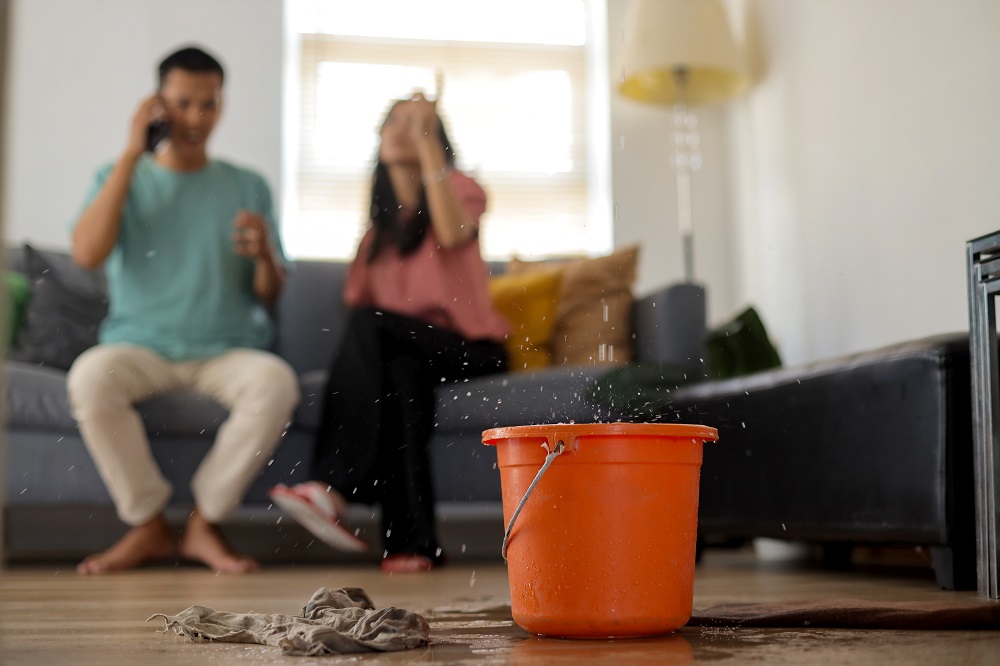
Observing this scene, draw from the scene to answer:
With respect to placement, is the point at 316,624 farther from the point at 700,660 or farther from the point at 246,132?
the point at 246,132

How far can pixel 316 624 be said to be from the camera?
3.32 feet

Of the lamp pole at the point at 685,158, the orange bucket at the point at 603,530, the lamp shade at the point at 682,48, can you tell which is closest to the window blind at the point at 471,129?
the lamp pole at the point at 685,158

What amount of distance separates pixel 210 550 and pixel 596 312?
1.19 metres

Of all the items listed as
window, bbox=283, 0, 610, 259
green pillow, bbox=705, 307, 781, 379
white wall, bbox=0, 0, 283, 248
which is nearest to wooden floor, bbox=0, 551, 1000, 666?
green pillow, bbox=705, 307, 781, 379

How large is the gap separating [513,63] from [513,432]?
2.98 m

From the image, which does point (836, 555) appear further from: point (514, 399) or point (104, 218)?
point (104, 218)

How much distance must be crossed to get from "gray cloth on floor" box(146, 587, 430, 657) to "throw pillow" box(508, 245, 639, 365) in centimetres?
165

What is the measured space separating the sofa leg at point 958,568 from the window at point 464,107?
7.54 feet

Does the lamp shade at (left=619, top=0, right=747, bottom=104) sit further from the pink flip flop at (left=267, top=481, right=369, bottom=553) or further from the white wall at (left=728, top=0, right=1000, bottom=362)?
the pink flip flop at (left=267, top=481, right=369, bottom=553)

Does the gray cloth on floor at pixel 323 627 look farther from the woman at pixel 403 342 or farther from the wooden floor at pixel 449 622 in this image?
the woman at pixel 403 342

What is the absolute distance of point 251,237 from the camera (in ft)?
8.04

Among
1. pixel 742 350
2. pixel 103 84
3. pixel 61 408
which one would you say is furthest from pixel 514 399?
pixel 103 84

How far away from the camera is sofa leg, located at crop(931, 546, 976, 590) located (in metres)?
1.47

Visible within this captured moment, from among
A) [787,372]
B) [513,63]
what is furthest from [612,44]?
[787,372]
